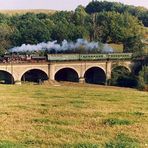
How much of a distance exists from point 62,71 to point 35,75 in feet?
24.1

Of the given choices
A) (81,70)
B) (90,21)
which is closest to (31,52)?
(81,70)

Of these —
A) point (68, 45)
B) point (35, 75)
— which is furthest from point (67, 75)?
point (68, 45)

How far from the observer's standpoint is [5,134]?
894 inches

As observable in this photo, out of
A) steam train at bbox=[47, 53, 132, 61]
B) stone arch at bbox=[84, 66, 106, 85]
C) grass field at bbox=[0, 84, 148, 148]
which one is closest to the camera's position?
grass field at bbox=[0, 84, 148, 148]

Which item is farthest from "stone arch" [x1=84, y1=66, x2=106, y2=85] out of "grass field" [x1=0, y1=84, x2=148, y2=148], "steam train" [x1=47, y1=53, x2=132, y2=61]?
"grass field" [x1=0, y1=84, x2=148, y2=148]

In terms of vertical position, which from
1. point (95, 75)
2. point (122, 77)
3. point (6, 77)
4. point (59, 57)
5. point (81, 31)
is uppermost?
point (81, 31)

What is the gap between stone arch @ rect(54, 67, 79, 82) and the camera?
9206 centimetres

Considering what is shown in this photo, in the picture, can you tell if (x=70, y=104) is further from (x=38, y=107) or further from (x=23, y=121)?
(x=23, y=121)

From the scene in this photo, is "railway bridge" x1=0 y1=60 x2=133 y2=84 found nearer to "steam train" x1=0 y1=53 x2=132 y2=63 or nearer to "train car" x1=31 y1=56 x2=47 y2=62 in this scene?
"steam train" x1=0 y1=53 x2=132 y2=63

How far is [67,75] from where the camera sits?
9550 cm

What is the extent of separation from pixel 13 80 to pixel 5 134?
6063 centimetres

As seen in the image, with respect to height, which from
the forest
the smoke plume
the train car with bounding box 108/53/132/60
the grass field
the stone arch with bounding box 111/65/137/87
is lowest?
the grass field

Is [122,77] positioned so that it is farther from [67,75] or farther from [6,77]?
[6,77]

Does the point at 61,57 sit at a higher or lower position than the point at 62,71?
higher
